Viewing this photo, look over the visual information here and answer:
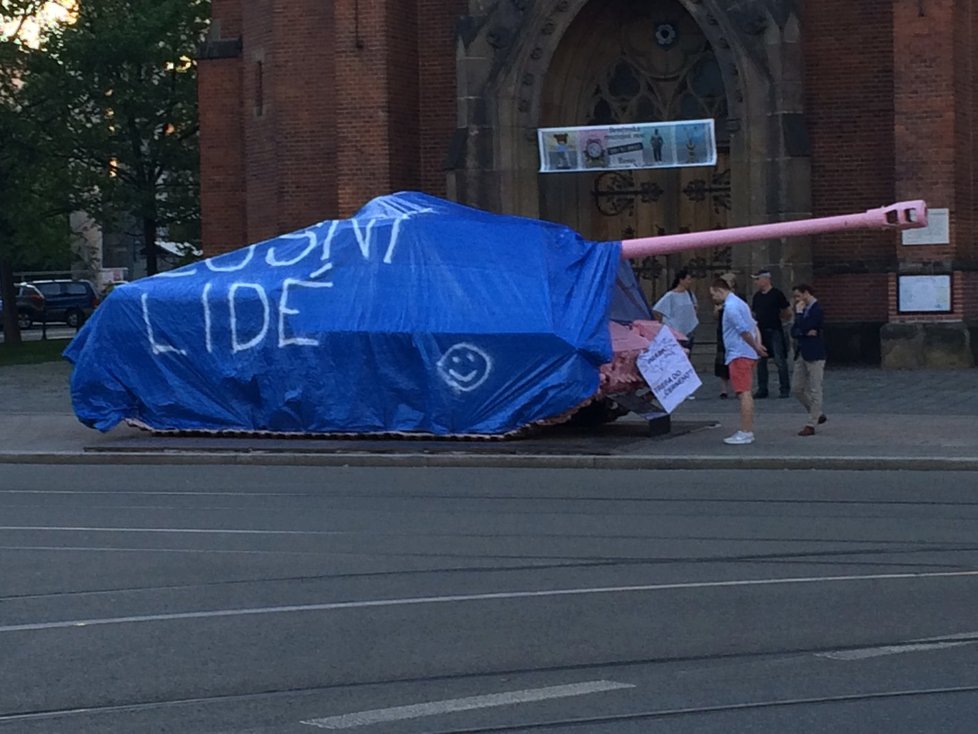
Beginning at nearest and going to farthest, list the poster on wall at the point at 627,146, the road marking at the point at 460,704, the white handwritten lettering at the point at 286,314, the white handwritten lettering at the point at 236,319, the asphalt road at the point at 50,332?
the road marking at the point at 460,704 → the white handwritten lettering at the point at 286,314 → the white handwritten lettering at the point at 236,319 → the poster on wall at the point at 627,146 → the asphalt road at the point at 50,332

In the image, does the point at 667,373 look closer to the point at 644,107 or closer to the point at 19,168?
the point at 644,107

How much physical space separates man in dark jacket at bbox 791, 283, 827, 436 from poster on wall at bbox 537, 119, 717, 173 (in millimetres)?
10093

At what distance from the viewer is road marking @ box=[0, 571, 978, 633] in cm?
877

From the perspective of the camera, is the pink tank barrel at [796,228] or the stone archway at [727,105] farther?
the stone archway at [727,105]

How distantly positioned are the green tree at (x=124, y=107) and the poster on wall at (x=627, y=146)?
1421cm

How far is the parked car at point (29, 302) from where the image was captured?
206 feet

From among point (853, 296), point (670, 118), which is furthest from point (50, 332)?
point (853, 296)

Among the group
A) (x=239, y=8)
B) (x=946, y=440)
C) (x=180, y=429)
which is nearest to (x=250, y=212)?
(x=239, y=8)

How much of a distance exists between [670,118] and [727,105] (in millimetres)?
1392

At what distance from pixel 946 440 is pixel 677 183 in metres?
13.3

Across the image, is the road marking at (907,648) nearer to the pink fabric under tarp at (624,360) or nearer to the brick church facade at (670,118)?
the pink fabric under tarp at (624,360)

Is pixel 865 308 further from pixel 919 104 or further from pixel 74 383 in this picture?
pixel 74 383

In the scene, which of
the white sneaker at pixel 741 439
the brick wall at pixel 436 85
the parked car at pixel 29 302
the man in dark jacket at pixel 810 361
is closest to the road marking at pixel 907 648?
the white sneaker at pixel 741 439

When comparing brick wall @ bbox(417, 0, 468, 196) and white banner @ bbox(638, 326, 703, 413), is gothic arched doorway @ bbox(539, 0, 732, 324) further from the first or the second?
white banner @ bbox(638, 326, 703, 413)
